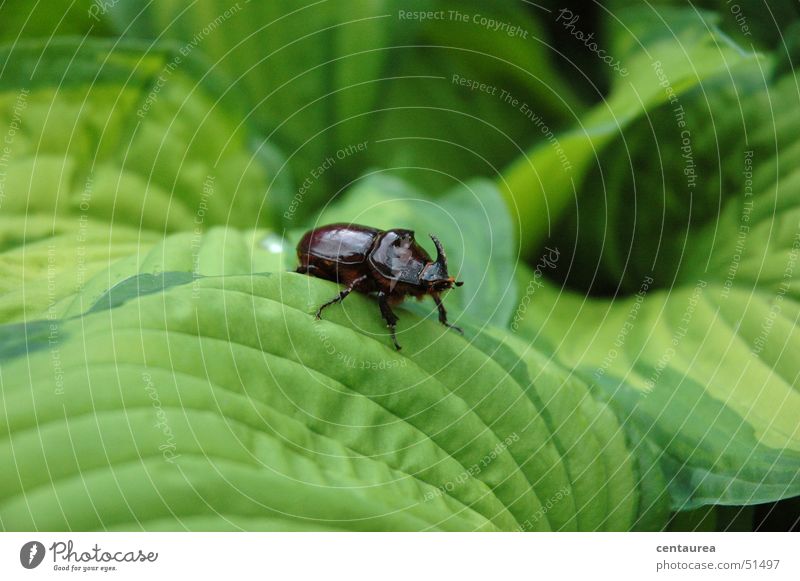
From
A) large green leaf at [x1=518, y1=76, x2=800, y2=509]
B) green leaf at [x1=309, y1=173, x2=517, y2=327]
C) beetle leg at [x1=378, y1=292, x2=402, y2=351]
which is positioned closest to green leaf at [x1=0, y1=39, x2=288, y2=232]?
green leaf at [x1=309, y1=173, x2=517, y2=327]

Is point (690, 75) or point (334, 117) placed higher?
point (690, 75)

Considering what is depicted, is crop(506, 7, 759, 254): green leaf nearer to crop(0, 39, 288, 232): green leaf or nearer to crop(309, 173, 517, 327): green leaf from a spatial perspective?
crop(309, 173, 517, 327): green leaf

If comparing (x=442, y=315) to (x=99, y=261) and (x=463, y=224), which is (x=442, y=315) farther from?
(x=99, y=261)

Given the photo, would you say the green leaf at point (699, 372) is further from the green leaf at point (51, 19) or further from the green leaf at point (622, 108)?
the green leaf at point (51, 19)

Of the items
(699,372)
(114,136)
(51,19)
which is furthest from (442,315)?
(51,19)
